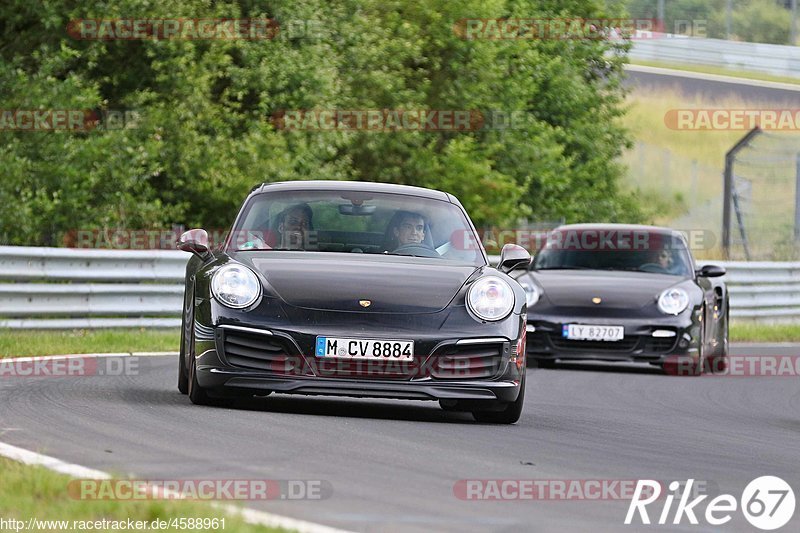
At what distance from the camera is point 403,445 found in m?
7.72

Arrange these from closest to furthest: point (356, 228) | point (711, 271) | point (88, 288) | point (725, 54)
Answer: point (356, 228)
point (711, 271)
point (88, 288)
point (725, 54)

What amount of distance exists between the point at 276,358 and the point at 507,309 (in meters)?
1.29

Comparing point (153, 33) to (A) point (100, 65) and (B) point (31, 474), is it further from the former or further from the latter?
(B) point (31, 474)

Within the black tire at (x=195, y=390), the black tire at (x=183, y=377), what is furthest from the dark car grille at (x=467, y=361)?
the black tire at (x=183, y=377)

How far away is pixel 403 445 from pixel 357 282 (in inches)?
57.9

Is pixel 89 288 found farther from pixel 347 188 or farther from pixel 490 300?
pixel 490 300

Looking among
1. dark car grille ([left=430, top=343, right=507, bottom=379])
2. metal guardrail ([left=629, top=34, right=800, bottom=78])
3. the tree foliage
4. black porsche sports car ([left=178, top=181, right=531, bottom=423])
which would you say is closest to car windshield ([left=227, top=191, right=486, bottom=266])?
black porsche sports car ([left=178, top=181, right=531, bottom=423])

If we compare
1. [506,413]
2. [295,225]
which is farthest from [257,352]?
[506,413]

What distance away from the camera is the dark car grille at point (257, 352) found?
8.77 metres

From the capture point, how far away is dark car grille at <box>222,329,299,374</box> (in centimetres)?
877

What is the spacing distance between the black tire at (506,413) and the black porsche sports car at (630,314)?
5609mm

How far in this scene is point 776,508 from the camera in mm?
6477

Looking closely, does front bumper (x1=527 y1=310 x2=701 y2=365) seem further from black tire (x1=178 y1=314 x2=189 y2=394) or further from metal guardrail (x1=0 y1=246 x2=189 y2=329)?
black tire (x1=178 y1=314 x2=189 y2=394)

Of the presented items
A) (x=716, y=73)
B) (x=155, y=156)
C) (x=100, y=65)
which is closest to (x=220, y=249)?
(x=155, y=156)
